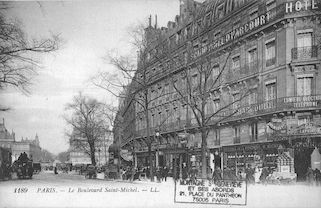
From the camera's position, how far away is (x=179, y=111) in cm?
1513

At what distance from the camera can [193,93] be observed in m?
14.7

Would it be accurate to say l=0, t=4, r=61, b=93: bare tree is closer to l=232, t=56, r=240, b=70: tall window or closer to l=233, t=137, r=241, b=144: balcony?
l=232, t=56, r=240, b=70: tall window

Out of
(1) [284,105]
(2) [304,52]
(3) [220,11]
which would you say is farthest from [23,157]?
(2) [304,52]

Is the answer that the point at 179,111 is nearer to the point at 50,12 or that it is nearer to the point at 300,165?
the point at 300,165

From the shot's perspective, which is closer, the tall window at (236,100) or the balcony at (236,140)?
the tall window at (236,100)

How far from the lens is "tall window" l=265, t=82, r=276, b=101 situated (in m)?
12.3

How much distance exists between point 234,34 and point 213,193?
5500 mm

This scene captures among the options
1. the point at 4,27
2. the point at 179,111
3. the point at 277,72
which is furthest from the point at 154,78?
the point at 4,27

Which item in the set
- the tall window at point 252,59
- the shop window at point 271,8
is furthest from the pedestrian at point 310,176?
the shop window at point 271,8

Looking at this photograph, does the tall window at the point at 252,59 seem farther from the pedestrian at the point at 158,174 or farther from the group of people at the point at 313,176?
the pedestrian at the point at 158,174

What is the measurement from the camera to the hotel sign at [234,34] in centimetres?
1262

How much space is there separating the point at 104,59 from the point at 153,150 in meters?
5.50

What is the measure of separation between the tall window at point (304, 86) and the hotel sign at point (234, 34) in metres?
2.29

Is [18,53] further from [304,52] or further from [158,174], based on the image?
[304,52]
